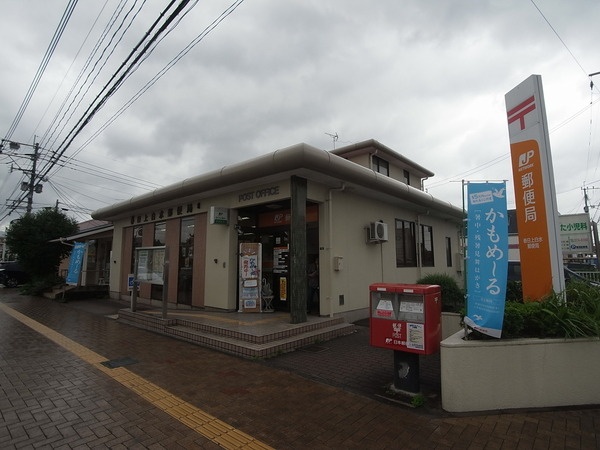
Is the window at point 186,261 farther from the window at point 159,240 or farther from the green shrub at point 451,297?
the green shrub at point 451,297

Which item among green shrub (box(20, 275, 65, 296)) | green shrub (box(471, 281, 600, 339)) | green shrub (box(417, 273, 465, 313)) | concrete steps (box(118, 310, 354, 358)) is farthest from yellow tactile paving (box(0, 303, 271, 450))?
green shrub (box(20, 275, 65, 296))

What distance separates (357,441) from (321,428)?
0.43 m

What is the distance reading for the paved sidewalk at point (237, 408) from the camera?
3.34 metres

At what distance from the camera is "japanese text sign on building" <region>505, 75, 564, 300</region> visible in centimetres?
497

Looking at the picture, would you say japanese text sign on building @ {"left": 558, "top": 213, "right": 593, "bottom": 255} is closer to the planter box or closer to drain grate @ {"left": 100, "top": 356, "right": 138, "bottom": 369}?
the planter box

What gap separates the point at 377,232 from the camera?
995 cm

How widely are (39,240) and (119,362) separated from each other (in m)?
17.1

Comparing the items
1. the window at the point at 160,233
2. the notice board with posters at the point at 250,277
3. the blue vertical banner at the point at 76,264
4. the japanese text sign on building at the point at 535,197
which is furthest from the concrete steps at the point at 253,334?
the blue vertical banner at the point at 76,264

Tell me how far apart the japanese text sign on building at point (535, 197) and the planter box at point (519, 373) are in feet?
3.77

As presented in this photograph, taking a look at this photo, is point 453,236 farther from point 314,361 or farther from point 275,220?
point 314,361

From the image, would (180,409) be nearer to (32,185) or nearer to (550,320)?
(550,320)

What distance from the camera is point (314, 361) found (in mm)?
5863

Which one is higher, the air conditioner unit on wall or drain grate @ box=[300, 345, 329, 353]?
the air conditioner unit on wall

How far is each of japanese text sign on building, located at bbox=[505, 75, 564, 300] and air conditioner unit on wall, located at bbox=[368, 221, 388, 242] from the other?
4731 mm
